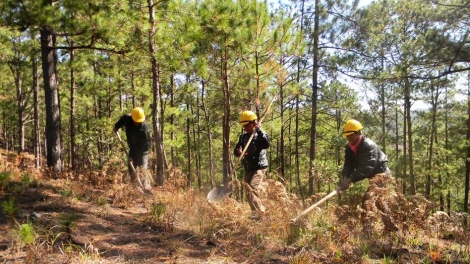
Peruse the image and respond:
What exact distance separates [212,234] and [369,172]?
7.68ft

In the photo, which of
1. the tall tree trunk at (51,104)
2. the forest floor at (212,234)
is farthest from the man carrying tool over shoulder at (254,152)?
the tall tree trunk at (51,104)

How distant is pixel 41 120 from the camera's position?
1075 inches

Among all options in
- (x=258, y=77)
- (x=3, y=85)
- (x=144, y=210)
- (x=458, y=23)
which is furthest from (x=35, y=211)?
(x=3, y=85)

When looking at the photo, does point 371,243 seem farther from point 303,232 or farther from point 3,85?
point 3,85

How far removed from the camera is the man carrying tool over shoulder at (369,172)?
386 centimetres

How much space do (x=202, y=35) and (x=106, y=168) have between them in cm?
357

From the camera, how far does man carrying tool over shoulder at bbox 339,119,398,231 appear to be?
386 cm

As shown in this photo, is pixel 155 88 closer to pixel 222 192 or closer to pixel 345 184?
pixel 222 192

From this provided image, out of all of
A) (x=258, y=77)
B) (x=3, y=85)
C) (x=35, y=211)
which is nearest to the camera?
(x=35, y=211)

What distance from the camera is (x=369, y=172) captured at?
4602 millimetres

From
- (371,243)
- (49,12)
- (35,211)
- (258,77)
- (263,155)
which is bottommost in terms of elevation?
(371,243)

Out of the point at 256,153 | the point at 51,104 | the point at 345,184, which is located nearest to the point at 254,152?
the point at 256,153

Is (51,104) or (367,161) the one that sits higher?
(51,104)

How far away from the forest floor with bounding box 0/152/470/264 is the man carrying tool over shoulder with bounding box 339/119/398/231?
0.22 meters
